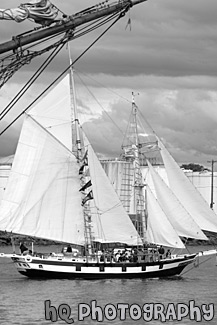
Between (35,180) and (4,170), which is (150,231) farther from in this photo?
(4,170)

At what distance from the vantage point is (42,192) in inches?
3733

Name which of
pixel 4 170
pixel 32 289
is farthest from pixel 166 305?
pixel 4 170

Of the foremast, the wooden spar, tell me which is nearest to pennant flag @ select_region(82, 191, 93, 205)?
the foremast

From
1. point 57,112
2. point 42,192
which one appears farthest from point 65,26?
point 57,112

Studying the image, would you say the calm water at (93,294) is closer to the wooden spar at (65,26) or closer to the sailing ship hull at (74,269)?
the sailing ship hull at (74,269)

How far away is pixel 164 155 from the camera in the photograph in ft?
322

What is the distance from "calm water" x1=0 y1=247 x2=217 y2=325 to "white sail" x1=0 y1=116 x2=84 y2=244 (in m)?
4.79

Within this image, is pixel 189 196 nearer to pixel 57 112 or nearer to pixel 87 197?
pixel 87 197

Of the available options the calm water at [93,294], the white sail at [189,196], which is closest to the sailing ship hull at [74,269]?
the calm water at [93,294]

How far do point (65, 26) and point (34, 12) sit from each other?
169 centimetres

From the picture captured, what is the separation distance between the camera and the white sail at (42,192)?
9250 centimetres

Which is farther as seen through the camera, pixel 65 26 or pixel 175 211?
pixel 175 211

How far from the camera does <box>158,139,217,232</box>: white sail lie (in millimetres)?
93062

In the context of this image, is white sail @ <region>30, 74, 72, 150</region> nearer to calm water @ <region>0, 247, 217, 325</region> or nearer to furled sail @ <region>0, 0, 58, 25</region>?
calm water @ <region>0, 247, 217, 325</region>
